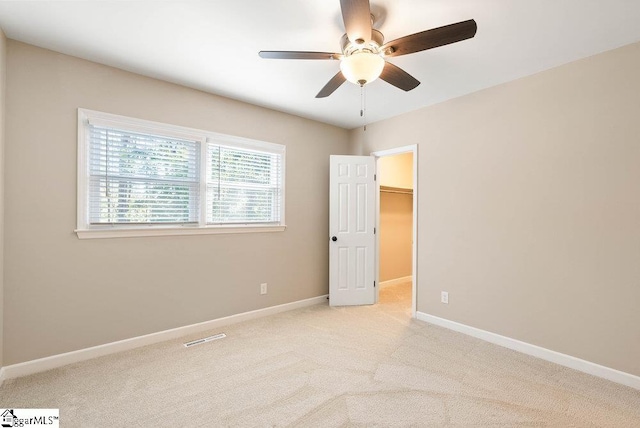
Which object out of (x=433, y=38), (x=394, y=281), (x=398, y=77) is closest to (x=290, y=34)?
(x=398, y=77)

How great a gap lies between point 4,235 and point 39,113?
98 centimetres

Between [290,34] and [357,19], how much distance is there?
28.9 inches

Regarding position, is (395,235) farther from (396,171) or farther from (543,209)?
(543,209)

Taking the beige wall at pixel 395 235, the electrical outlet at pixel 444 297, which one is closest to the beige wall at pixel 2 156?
the electrical outlet at pixel 444 297

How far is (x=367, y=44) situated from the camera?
1.85 metres

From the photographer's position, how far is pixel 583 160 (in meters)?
2.49

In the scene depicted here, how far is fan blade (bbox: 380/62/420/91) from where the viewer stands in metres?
2.11

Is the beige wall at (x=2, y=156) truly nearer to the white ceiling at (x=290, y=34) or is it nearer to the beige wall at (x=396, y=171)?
the white ceiling at (x=290, y=34)

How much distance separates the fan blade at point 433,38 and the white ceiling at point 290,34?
0.88 ft

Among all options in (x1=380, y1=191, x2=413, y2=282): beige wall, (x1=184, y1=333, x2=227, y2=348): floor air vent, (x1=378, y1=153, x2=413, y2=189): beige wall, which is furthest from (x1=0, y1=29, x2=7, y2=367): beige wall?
(x1=380, y1=191, x2=413, y2=282): beige wall

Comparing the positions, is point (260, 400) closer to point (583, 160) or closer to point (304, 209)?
point (304, 209)

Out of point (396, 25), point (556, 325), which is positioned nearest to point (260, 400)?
point (556, 325)

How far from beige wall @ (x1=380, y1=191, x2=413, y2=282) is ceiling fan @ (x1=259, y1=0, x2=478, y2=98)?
10.4 ft

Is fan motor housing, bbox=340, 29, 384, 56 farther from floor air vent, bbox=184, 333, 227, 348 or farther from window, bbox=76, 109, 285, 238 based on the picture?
floor air vent, bbox=184, 333, 227, 348
